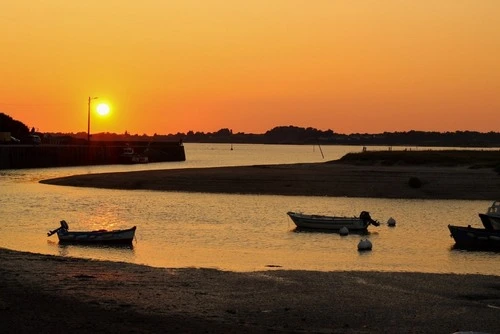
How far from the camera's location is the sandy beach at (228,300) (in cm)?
1936

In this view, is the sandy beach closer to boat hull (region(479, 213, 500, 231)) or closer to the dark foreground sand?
the dark foreground sand

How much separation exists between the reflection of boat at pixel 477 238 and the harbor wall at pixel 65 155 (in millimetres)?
90499

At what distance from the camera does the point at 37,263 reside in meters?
28.7

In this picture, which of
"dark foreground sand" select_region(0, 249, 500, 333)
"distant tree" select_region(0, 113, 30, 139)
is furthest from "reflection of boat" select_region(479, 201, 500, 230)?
"distant tree" select_region(0, 113, 30, 139)

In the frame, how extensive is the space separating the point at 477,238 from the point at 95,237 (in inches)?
671

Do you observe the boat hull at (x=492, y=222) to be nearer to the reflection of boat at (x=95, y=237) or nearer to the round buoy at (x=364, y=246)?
the round buoy at (x=364, y=246)

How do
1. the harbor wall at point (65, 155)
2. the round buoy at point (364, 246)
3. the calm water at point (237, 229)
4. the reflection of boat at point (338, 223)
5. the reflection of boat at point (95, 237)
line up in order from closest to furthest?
the calm water at point (237, 229)
the reflection of boat at point (95, 237)
the round buoy at point (364, 246)
the reflection of boat at point (338, 223)
the harbor wall at point (65, 155)

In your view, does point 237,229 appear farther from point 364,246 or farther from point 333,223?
point 364,246

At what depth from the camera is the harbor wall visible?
398 ft

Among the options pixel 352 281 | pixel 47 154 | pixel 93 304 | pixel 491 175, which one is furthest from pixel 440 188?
pixel 47 154

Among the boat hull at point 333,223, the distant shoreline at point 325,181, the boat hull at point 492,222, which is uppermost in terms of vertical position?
the distant shoreline at point 325,181

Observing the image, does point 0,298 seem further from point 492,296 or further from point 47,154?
point 47,154

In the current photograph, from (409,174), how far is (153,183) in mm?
23004

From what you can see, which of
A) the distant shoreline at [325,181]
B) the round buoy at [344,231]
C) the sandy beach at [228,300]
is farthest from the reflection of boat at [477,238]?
the distant shoreline at [325,181]
